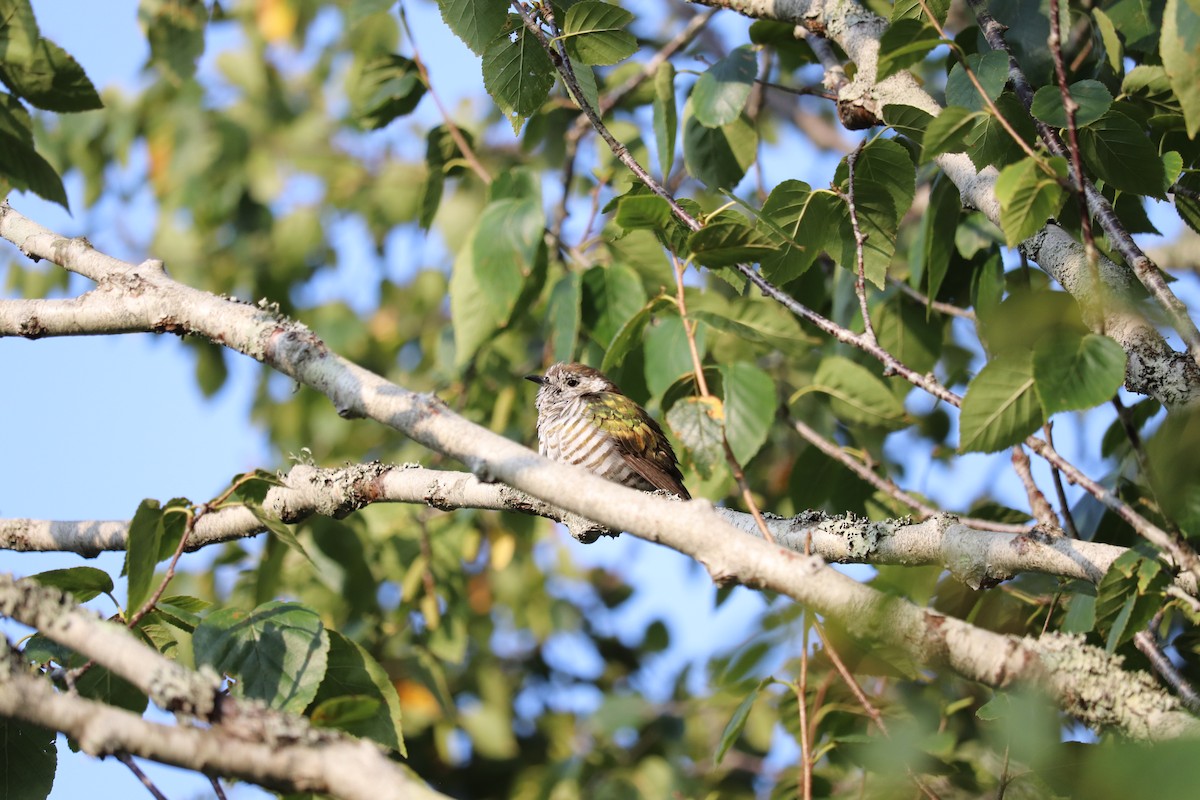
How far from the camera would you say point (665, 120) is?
12.9 feet

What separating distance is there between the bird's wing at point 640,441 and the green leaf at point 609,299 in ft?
3.15

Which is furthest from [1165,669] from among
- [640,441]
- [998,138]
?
[640,441]

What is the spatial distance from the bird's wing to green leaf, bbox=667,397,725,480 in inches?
62.8

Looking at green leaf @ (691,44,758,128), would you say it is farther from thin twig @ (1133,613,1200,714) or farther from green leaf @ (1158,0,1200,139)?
thin twig @ (1133,613,1200,714)

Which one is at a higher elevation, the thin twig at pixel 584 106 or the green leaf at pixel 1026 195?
the thin twig at pixel 584 106

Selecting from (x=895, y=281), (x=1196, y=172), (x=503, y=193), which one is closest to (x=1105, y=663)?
(x=1196, y=172)

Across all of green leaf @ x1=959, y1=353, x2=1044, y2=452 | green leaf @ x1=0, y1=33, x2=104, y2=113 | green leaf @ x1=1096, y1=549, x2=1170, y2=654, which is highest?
green leaf @ x1=0, y1=33, x2=104, y2=113

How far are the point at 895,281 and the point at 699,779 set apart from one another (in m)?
3.74

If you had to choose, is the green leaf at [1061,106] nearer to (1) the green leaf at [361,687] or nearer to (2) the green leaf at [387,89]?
(1) the green leaf at [361,687]

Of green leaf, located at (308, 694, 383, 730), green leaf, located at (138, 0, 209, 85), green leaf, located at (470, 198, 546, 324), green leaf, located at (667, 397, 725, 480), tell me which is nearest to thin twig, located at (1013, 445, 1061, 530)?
green leaf, located at (667, 397, 725, 480)

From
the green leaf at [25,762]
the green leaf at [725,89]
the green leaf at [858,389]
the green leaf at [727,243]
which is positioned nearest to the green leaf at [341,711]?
the green leaf at [25,762]

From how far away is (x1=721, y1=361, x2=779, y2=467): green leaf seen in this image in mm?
3455

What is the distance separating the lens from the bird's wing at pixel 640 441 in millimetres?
5114

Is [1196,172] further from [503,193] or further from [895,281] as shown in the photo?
[503,193]
